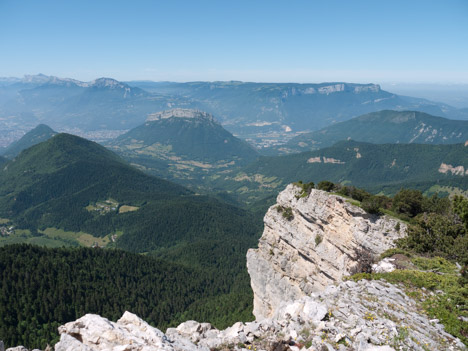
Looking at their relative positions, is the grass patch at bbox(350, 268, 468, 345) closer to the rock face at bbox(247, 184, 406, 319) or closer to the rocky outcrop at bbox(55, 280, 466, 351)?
the rocky outcrop at bbox(55, 280, 466, 351)

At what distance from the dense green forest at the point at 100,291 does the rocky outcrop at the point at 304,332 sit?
2479 inches

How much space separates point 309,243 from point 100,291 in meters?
81.1

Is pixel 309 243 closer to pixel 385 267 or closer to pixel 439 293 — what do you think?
pixel 385 267

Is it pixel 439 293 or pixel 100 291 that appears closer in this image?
pixel 439 293

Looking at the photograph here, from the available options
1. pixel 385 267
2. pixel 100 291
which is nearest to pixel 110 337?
pixel 385 267

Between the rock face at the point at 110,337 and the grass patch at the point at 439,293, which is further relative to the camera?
the grass patch at the point at 439,293

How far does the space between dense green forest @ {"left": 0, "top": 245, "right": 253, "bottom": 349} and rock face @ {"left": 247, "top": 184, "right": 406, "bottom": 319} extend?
19.4 meters

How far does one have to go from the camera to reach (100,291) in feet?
333

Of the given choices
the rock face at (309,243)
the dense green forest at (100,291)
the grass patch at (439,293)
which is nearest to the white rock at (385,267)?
the grass patch at (439,293)

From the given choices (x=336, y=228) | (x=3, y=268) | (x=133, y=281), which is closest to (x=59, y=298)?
(x=3, y=268)

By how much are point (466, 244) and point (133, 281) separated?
110333 millimetres

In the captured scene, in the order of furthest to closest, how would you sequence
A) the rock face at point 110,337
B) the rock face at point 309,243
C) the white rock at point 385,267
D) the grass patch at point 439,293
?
the rock face at point 309,243, the white rock at point 385,267, the grass patch at point 439,293, the rock face at point 110,337

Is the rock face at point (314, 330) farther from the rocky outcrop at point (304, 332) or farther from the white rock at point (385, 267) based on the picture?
the white rock at point (385, 267)

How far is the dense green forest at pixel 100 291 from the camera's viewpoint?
81000 mm
